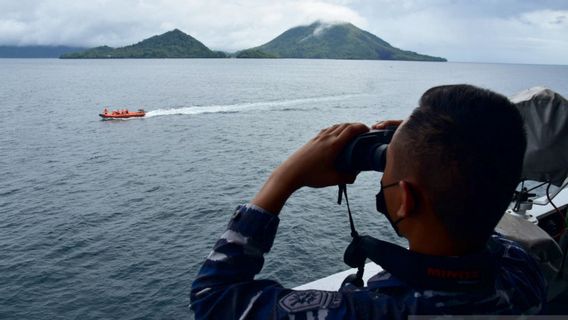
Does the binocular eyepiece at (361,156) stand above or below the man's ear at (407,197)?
above

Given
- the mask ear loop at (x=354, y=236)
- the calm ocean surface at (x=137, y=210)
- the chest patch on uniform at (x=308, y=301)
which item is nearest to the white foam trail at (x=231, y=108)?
the calm ocean surface at (x=137, y=210)

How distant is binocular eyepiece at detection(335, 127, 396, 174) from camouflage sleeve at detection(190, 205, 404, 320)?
0.94 ft

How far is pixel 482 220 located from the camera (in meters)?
1.36

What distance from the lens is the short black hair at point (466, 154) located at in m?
1.28

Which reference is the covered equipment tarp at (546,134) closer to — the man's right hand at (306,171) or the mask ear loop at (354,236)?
the mask ear loop at (354,236)

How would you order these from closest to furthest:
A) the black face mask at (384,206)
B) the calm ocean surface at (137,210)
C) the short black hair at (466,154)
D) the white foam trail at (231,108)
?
the short black hair at (466,154)
the black face mask at (384,206)
the calm ocean surface at (137,210)
the white foam trail at (231,108)

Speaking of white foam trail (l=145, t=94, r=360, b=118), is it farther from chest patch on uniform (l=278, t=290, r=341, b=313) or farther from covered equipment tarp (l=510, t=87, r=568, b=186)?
chest patch on uniform (l=278, t=290, r=341, b=313)

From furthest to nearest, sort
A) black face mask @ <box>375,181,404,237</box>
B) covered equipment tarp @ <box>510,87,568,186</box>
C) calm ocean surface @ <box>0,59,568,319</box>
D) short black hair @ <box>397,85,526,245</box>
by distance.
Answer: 1. calm ocean surface @ <box>0,59,568,319</box>
2. covered equipment tarp @ <box>510,87,568,186</box>
3. black face mask @ <box>375,181,404,237</box>
4. short black hair @ <box>397,85,526,245</box>

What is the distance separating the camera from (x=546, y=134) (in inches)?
158

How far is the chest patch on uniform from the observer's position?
134cm

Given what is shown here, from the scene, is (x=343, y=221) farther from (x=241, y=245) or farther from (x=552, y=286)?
(x=241, y=245)

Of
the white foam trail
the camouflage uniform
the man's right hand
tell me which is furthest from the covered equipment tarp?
the white foam trail

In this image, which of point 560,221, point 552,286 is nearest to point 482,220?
point 552,286

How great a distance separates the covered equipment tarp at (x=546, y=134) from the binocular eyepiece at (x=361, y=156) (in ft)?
10.0
